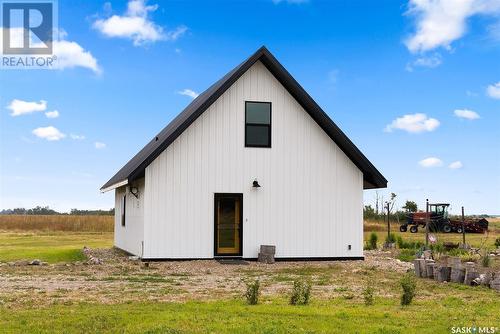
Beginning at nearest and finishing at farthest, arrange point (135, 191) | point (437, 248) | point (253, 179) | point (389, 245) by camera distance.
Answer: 1. point (253, 179)
2. point (135, 191)
3. point (437, 248)
4. point (389, 245)

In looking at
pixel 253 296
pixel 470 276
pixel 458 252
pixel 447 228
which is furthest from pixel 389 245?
pixel 447 228

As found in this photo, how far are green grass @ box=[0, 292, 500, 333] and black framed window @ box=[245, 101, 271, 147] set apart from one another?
29.8 feet

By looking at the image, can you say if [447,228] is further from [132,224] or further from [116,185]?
[116,185]

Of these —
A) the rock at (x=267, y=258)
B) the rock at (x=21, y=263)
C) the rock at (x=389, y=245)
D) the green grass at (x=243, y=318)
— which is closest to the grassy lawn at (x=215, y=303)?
the green grass at (x=243, y=318)

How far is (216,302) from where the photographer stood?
9781 millimetres

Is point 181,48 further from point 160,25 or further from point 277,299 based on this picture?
point 277,299

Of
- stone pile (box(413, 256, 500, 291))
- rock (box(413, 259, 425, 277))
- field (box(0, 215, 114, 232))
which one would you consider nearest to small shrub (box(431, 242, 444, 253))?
rock (box(413, 259, 425, 277))

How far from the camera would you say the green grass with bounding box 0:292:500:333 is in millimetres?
7738

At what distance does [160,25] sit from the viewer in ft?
64.7

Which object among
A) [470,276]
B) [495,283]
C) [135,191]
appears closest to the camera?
[495,283]

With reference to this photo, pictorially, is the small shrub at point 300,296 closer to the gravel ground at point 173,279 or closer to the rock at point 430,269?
the gravel ground at point 173,279

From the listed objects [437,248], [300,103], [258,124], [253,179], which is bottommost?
[437,248]

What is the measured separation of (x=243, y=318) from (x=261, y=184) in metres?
10.2

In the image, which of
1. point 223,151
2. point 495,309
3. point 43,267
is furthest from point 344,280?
point 43,267
